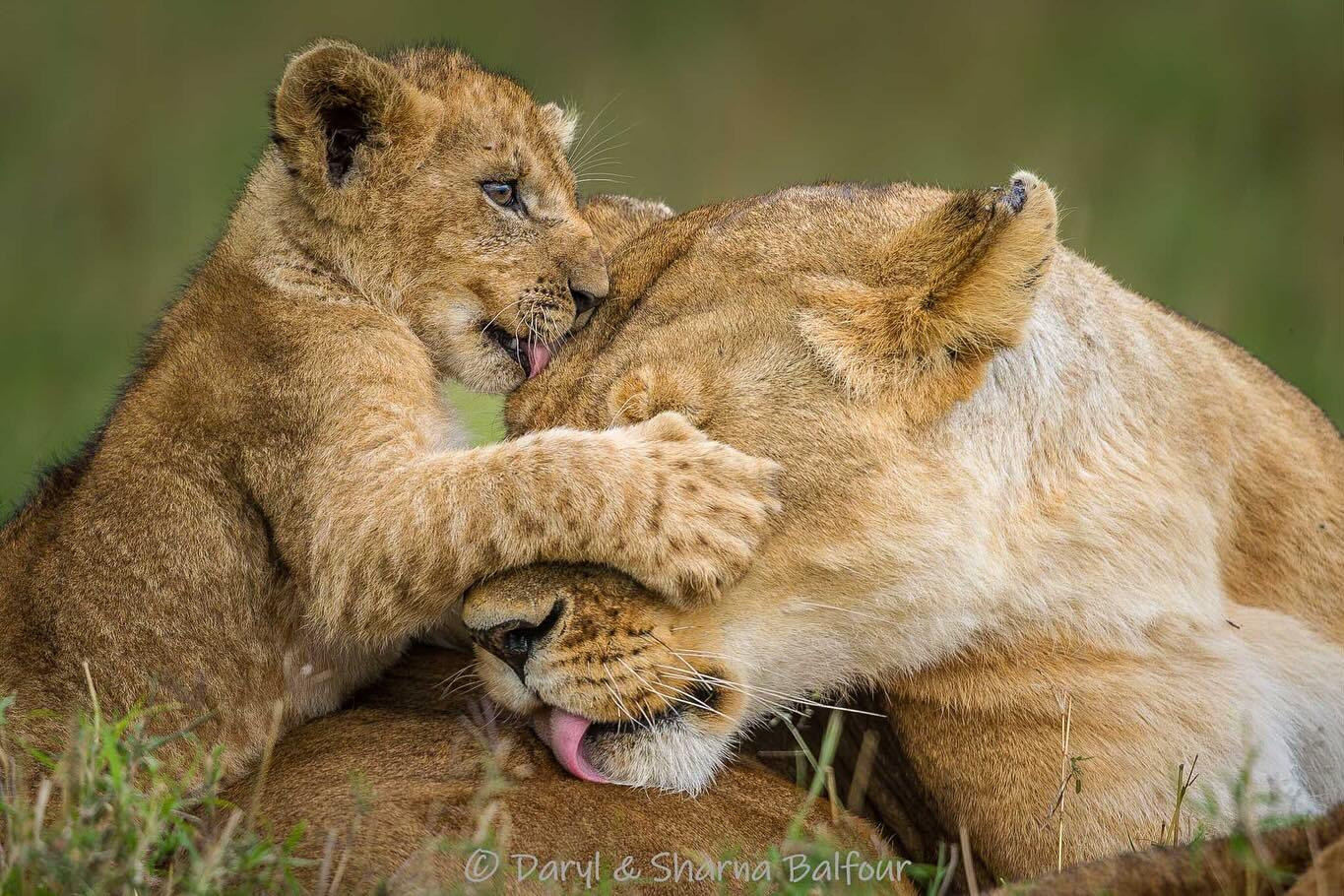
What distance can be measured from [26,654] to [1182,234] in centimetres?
860

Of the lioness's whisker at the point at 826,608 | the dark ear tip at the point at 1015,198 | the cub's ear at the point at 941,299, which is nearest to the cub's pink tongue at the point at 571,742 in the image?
the lioness's whisker at the point at 826,608

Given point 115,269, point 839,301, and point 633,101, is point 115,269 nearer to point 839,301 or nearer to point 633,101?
point 633,101

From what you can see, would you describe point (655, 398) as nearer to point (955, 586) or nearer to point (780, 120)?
point (955, 586)

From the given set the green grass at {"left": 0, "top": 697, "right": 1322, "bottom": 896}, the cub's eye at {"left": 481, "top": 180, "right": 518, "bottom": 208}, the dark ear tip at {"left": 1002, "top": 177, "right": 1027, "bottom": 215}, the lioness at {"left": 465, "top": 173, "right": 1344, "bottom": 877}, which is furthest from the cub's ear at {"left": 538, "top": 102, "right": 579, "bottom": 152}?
the green grass at {"left": 0, "top": 697, "right": 1322, "bottom": 896}

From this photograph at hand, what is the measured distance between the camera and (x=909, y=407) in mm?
3291

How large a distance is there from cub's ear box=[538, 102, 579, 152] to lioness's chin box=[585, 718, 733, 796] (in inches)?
70.8

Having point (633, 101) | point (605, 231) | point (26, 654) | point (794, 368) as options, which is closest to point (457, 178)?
point (605, 231)

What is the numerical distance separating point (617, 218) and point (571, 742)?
154 cm

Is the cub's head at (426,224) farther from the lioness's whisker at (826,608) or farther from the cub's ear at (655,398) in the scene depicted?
the lioness's whisker at (826,608)

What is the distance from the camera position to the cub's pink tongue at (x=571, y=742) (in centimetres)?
327

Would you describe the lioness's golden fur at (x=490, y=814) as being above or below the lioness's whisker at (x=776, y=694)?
below

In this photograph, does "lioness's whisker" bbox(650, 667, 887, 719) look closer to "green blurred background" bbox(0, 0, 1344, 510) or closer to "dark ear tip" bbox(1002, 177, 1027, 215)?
"dark ear tip" bbox(1002, 177, 1027, 215)

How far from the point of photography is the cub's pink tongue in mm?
3266

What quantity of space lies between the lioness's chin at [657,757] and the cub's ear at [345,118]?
156cm
